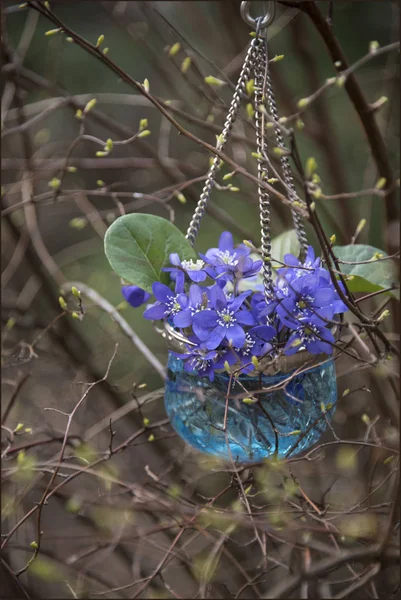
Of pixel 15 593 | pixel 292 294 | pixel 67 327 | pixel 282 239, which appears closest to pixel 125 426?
pixel 67 327

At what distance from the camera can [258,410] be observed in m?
0.76

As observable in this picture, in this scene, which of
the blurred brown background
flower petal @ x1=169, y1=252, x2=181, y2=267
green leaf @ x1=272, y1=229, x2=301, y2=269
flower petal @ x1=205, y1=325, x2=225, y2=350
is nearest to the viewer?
flower petal @ x1=205, y1=325, x2=225, y2=350

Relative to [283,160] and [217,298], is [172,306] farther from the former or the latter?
→ [283,160]

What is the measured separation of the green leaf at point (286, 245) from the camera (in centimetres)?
95

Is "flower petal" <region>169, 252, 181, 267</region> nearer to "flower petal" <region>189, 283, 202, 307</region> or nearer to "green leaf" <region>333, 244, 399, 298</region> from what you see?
"flower petal" <region>189, 283, 202, 307</region>

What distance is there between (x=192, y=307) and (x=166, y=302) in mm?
52

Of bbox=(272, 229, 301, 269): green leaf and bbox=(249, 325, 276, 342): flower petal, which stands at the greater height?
bbox=(249, 325, 276, 342): flower petal

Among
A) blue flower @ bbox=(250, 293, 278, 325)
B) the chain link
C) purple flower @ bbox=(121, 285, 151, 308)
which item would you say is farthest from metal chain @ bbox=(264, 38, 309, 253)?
purple flower @ bbox=(121, 285, 151, 308)

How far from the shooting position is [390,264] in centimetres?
91

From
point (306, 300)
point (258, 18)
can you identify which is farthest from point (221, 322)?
point (258, 18)

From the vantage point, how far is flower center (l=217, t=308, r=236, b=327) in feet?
2.34

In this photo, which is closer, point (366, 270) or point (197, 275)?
point (197, 275)

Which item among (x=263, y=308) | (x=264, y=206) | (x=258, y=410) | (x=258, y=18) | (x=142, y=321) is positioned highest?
(x=258, y=18)

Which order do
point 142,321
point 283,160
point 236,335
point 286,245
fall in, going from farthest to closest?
point 142,321
point 286,245
point 283,160
point 236,335
